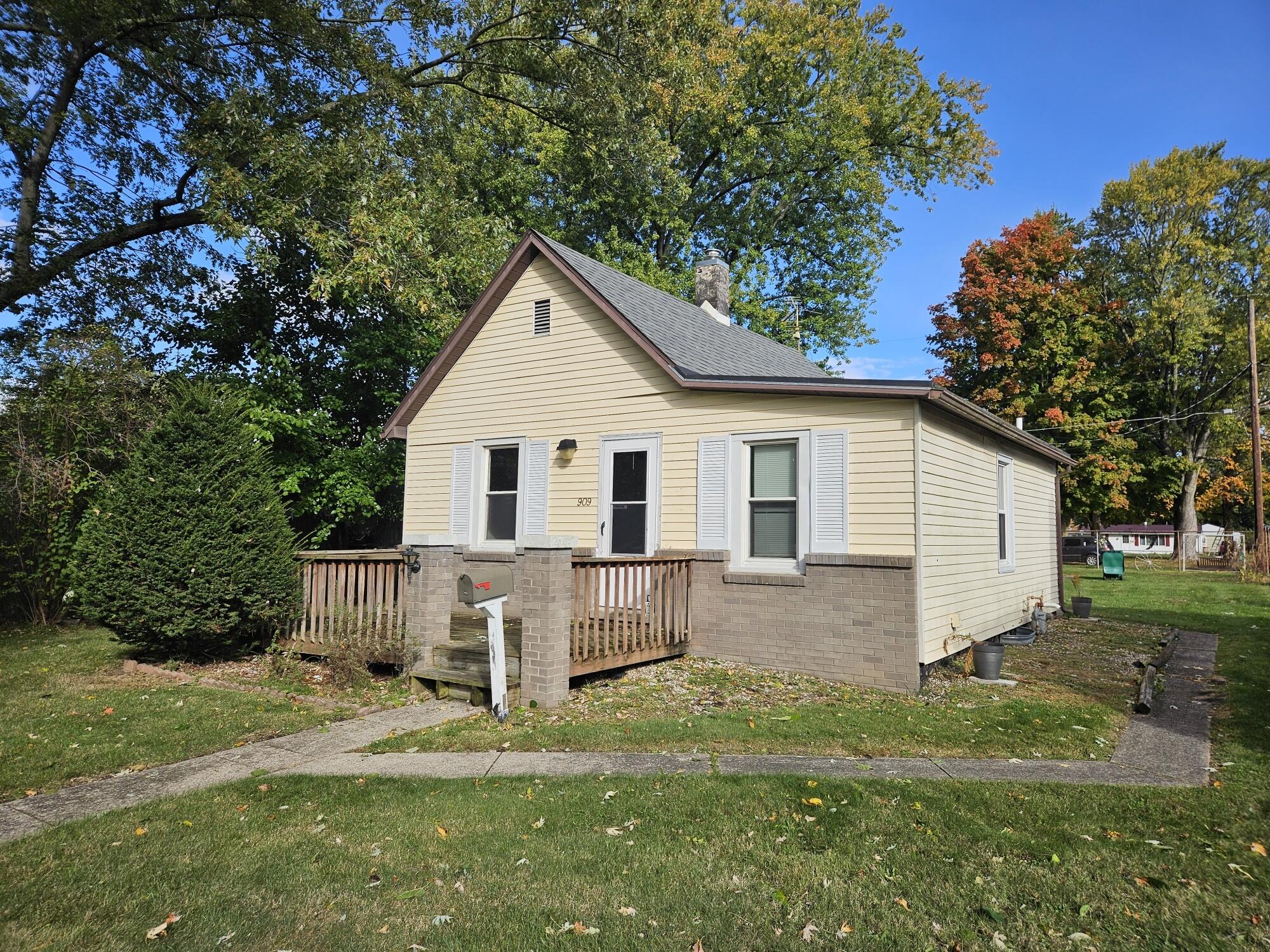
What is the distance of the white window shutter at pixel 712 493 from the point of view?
9.42 m

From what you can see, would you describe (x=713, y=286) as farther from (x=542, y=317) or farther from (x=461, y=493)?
(x=461, y=493)

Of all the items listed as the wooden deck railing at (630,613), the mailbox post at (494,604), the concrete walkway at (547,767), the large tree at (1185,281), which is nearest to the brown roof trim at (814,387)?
the wooden deck railing at (630,613)

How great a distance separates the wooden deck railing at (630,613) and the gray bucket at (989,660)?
3570mm

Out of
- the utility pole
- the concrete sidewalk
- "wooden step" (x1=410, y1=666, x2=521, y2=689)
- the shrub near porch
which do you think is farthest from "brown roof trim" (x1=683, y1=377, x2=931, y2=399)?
the utility pole

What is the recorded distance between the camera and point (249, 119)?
12.7 m

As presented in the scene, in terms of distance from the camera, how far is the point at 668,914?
3340mm

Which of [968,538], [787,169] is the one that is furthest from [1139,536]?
[968,538]

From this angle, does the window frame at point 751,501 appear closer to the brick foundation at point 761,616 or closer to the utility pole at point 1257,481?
the brick foundation at point 761,616

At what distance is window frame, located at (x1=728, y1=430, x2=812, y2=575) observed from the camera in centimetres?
882

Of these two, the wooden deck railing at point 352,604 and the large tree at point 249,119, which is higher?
the large tree at point 249,119

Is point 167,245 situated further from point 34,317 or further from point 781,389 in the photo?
point 781,389

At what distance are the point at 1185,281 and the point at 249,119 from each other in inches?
1339

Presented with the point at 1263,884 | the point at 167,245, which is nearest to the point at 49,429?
the point at 167,245

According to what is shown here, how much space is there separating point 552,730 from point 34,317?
49.0 ft
